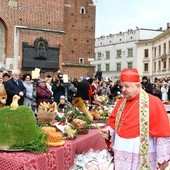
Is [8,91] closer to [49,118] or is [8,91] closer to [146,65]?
[49,118]

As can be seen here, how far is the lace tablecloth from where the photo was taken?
4211 millimetres

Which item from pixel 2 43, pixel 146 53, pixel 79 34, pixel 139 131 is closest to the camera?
pixel 139 131

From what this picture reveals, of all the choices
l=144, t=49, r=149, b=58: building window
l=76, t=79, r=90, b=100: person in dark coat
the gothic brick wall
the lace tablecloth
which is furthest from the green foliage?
l=144, t=49, r=149, b=58: building window

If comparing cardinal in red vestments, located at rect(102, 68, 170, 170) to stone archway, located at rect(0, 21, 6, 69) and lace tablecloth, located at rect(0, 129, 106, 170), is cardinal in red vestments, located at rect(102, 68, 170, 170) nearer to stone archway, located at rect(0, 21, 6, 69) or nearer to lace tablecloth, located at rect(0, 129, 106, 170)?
lace tablecloth, located at rect(0, 129, 106, 170)

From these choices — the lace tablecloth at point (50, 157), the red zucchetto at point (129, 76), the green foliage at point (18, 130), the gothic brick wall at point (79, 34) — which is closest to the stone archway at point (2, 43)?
the gothic brick wall at point (79, 34)

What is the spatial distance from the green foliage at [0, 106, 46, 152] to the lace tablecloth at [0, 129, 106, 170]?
104 mm

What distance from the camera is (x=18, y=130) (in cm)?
433

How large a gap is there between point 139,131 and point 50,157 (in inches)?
44.4

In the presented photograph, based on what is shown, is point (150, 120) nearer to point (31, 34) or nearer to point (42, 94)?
point (42, 94)

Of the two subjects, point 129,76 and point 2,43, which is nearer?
point 129,76

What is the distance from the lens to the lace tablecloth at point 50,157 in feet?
13.8

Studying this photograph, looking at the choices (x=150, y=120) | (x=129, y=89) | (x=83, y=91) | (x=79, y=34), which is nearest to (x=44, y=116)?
(x=129, y=89)

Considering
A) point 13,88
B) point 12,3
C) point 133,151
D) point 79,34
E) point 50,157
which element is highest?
point 12,3

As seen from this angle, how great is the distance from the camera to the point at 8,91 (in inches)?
352
